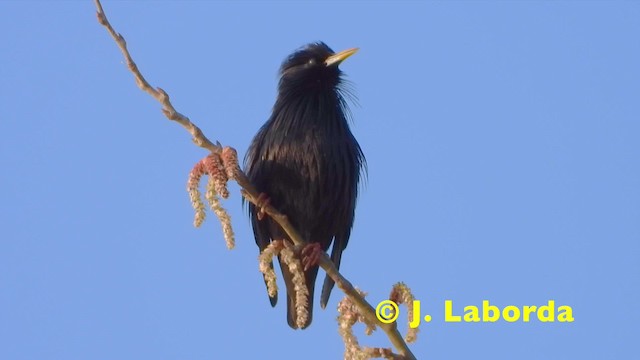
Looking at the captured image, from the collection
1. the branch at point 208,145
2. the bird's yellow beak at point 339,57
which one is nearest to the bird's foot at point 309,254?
the branch at point 208,145

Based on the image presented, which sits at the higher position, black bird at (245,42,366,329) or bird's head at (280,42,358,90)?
bird's head at (280,42,358,90)

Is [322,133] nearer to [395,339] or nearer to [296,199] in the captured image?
[296,199]

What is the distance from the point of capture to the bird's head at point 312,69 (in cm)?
717

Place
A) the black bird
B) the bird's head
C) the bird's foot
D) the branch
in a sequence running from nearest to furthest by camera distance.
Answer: the branch < the bird's foot < the black bird < the bird's head

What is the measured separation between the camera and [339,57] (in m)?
7.03

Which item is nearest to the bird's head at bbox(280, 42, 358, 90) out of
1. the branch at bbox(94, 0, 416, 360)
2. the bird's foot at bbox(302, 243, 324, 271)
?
the bird's foot at bbox(302, 243, 324, 271)

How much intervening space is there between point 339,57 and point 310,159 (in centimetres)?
85

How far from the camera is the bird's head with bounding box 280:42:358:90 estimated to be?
7.17m

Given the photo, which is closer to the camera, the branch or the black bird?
the branch

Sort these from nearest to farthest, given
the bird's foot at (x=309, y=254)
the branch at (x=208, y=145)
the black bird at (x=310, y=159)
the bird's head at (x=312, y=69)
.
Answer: the branch at (x=208, y=145)
the bird's foot at (x=309, y=254)
the black bird at (x=310, y=159)
the bird's head at (x=312, y=69)

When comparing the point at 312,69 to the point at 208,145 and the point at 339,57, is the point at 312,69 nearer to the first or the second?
Answer: the point at 339,57

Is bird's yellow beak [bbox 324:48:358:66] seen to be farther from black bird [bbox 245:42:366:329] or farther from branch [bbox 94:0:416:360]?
branch [bbox 94:0:416:360]

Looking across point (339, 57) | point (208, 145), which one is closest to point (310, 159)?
point (339, 57)

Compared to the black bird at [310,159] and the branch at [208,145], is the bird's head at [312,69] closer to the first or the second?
the black bird at [310,159]
